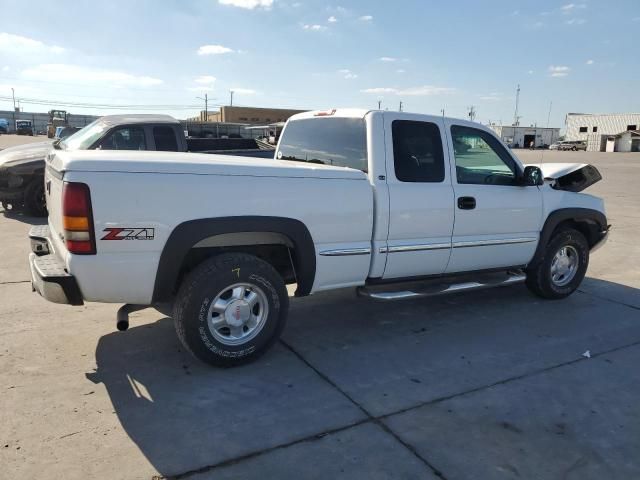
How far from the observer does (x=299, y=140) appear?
5180mm

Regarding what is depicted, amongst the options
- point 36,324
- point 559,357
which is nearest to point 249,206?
point 36,324

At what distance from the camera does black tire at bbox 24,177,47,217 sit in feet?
30.1

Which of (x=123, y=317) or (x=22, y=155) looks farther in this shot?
(x=22, y=155)

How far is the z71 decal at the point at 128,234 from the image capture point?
3.26 metres

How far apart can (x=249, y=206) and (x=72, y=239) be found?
1138mm

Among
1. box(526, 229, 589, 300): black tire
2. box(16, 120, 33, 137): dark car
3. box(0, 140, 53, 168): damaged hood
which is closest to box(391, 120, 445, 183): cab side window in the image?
box(526, 229, 589, 300): black tire

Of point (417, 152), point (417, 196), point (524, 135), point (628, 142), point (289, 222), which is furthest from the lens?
point (524, 135)

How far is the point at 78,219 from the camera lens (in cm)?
318

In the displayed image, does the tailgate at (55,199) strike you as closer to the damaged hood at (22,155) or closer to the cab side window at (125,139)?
the cab side window at (125,139)

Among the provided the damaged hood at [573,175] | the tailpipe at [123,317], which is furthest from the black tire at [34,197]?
the damaged hood at [573,175]

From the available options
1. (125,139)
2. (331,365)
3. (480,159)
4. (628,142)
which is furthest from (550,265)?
(628,142)

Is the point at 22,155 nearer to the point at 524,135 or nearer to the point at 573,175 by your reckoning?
the point at 573,175

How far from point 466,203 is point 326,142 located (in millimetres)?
1393

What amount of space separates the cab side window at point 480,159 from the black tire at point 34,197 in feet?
25.1
